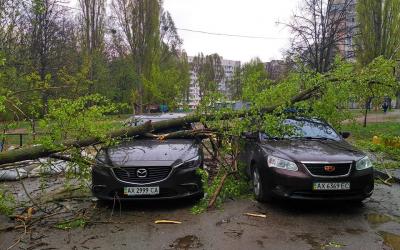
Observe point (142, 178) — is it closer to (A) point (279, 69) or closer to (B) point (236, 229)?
(B) point (236, 229)

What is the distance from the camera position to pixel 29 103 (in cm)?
741

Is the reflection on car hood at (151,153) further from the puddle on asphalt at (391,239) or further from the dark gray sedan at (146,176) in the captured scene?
the puddle on asphalt at (391,239)

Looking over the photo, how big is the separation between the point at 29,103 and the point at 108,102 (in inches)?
54.9

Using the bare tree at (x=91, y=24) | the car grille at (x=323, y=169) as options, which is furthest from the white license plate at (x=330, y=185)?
the bare tree at (x=91, y=24)

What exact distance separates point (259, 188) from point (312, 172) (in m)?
1.01

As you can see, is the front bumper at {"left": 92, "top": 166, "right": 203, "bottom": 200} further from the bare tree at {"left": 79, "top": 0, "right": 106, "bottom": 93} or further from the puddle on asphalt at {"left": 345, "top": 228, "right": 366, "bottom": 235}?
the bare tree at {"left": 79, "top": 0, "right": 106, "bottom": 93}

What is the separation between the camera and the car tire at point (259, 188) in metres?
6.84

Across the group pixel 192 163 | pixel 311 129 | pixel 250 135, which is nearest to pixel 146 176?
pixel 192 163

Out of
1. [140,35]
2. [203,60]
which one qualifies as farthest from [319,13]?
[203,60]

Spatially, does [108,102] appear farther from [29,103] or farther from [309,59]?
[309,59]

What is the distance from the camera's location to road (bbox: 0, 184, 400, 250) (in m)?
5.28

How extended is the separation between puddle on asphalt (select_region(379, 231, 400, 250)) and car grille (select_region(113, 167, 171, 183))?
3.03 m

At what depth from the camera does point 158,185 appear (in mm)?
6570

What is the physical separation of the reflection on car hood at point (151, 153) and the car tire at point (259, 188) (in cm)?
104
